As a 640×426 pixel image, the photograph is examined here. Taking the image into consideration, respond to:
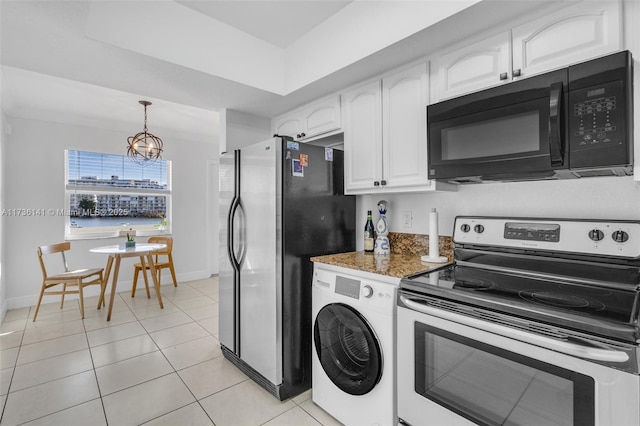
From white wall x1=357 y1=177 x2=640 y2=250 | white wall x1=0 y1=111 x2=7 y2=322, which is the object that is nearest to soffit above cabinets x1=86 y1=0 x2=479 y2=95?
white wall x1=357 y1=177 x2=640 y2=250

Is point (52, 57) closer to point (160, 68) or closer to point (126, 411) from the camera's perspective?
point (160, 68)

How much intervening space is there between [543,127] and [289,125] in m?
2.00

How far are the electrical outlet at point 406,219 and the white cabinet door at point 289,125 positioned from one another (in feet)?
3.77

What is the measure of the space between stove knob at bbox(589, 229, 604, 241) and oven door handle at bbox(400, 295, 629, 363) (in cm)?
68

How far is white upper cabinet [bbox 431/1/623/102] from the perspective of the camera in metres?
1.27

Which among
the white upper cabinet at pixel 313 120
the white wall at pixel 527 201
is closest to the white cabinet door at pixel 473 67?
the white wall at pixel 527 201

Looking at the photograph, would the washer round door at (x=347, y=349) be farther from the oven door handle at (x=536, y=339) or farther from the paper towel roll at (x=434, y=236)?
the paper towel roll at (x=434, y=236)

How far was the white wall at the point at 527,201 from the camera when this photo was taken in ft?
4.80

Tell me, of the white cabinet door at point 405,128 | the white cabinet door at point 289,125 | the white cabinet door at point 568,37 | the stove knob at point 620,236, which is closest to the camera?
the white cabinet door at point 568,37

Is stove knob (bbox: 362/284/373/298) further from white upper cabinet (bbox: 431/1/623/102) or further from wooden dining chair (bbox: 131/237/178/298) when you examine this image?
wooden dining chair (bbox: 131/237/178/298)

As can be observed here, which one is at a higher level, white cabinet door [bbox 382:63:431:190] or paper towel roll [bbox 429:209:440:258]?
white cabinet door [bbox 382:63:431:190]

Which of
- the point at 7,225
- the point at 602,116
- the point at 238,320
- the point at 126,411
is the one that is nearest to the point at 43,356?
the point at 126,411

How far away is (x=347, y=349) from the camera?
1811 mm

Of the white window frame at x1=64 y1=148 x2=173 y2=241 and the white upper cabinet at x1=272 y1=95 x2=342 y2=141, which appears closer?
the white upper cabinet at x1=272 y1=95 x2=342 y2=141
